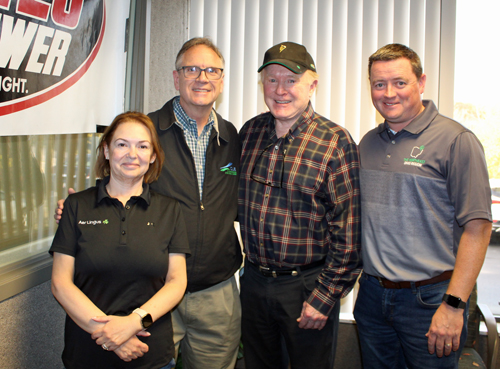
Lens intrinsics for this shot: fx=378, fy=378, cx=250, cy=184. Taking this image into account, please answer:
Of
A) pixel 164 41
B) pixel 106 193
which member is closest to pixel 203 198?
pixel 106 193

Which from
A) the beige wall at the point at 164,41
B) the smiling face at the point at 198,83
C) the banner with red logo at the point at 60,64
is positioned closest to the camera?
the banner with red logo at the point at 60,64

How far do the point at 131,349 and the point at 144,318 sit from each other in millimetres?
129

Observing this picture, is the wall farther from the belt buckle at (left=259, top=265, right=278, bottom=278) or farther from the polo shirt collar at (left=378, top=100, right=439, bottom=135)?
the polo shirt collar at (left=378, top=100, right=439, bottom=135)

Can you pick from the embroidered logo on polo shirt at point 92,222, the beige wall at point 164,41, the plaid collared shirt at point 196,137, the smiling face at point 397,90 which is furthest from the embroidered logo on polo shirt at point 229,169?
the beige wall at point 164,41

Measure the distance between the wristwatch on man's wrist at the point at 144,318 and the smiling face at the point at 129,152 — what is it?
0.51m

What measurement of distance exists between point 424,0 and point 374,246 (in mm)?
1913

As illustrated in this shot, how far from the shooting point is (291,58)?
1.73 meters

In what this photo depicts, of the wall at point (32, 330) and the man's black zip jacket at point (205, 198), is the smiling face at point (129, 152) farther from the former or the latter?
the wall at point (32, 330)

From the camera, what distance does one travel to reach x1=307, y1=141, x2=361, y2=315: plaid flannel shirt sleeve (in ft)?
5.34

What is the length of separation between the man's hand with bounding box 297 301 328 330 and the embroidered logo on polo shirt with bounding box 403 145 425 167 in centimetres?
74

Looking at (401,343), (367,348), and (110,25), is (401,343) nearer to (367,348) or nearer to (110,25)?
(367,348)

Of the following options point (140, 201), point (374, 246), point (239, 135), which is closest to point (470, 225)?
point (374, 246)

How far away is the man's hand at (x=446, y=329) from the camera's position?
1.46 meters

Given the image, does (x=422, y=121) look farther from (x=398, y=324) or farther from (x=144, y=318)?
(x=144, y=318)
